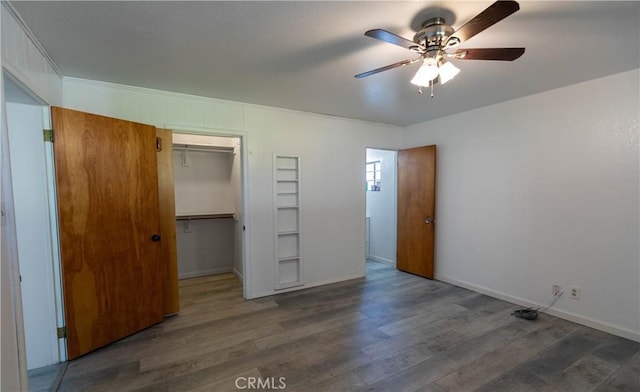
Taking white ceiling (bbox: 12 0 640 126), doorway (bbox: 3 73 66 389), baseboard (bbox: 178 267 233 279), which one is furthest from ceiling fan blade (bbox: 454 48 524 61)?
baseboard (bbox: 178 267 233 279)

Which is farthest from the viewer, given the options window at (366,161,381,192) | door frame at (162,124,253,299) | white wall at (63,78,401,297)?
window at (366,161,381,192)

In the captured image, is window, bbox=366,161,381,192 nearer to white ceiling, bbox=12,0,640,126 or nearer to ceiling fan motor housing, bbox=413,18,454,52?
white ceiling, bbox=12,0,640,126

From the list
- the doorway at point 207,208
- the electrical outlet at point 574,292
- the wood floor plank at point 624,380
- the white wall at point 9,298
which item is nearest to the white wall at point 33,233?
the white wall at point 9,298

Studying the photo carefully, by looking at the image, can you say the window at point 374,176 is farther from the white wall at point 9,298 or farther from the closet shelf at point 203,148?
the white wall at point 9,298

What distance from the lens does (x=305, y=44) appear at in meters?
2.06

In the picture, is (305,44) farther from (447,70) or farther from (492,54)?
(492,54)

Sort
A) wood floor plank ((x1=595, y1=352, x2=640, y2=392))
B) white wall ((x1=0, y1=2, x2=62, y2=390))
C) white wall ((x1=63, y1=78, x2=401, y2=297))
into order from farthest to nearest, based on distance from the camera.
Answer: white wall ((x1=63, y1=78, x2=401, y2=297)) → wood floor plank ((x1=595, y1=352, x2=640, y2=392)) → white wall ((x1=0, y1=2, x2=62, y2=390))

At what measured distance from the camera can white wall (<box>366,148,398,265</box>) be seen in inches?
201

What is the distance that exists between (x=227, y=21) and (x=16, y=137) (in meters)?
1.82

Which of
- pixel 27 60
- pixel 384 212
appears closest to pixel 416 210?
pixel 384 212

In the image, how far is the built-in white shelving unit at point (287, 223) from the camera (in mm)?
3812

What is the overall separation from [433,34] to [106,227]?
2.98 metres

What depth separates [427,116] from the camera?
165 inches

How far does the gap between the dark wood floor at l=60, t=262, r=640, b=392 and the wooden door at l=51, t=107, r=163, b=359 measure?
26cm
